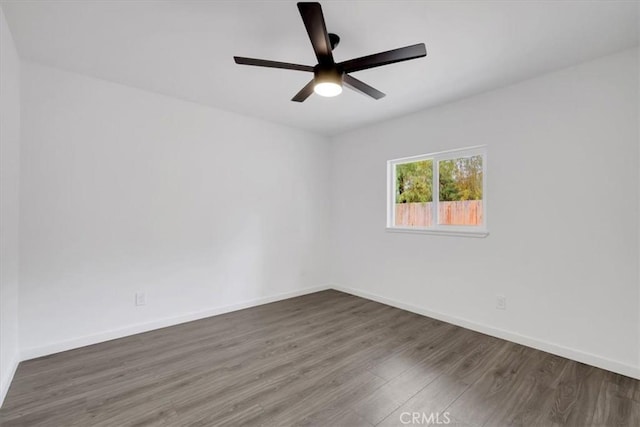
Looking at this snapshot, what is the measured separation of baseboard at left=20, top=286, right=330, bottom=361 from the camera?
7.91 ft

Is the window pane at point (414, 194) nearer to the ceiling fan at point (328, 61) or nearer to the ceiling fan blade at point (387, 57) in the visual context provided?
the ceiling fan at point (328, 61)

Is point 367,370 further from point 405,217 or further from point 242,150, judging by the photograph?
point 242,150

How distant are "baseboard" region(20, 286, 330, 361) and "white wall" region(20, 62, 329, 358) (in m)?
0.01

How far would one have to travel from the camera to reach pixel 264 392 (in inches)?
76.5

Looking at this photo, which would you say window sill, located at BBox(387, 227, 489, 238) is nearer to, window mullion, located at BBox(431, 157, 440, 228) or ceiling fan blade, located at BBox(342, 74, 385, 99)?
window mullion, located at BBox(431, 157, 440, 228)

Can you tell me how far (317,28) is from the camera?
5.03ft

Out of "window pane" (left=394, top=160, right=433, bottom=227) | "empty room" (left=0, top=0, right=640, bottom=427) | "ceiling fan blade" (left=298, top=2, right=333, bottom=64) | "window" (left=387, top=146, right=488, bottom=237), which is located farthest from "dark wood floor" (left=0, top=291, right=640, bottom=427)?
"ceiling fan blade" (left=298, top=2, right=333, bottom=64)

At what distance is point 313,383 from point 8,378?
212 cm

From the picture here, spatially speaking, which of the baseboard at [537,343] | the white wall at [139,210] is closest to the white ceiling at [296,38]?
the white wall at [139,210]

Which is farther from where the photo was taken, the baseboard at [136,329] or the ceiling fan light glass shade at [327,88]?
the baseboard at [136,329]

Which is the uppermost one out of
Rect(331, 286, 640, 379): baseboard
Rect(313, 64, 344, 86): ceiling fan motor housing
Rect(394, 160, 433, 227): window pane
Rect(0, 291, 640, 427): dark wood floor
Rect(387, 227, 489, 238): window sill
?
Rect(313, 64, 344, 86): ceiling fan motor housing

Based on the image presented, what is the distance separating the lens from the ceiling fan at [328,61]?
151 centimetres

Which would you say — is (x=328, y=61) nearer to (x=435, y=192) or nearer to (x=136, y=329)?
(x=435, y=192)

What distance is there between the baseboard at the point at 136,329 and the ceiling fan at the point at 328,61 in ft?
8.73
